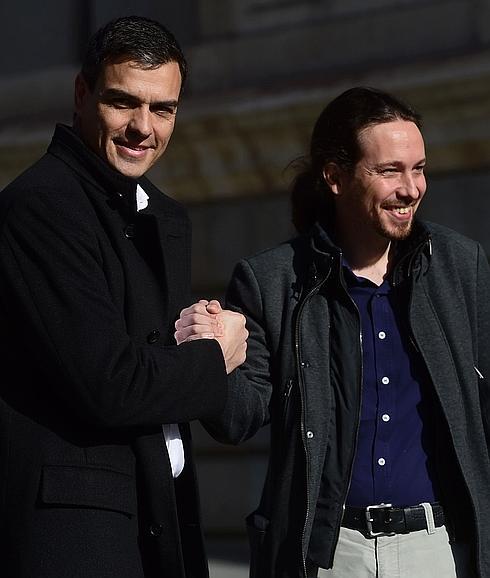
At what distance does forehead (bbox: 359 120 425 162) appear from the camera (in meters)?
3.17

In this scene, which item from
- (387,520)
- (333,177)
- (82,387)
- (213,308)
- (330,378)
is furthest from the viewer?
(333,177)

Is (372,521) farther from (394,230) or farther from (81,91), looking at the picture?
(81,91)

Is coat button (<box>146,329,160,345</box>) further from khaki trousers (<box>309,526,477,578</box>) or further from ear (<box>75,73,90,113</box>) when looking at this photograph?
khaki trousers (<box>309,526,477,578</box>)

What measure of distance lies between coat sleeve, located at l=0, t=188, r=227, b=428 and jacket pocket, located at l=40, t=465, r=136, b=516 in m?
0.11

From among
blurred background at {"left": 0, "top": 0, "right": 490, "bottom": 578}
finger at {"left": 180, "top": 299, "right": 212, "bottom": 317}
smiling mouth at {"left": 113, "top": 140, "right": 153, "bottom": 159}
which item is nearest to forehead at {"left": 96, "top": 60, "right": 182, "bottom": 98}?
smiling mouth at {"left": 113, "top": 140, "right": 153, "bottom": 159}

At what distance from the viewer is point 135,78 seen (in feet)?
8.06

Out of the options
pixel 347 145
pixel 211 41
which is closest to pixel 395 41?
pixel 211 41

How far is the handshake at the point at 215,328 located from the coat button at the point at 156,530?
36cm

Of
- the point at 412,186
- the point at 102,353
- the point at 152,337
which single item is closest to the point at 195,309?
the point at 152,337

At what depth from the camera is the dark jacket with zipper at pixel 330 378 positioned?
9.91ft

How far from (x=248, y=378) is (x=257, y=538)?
425mm

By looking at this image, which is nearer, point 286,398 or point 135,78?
point 135,78

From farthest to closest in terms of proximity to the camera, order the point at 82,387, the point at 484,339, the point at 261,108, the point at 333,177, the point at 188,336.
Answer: the point at 261,108, the point at 333,177, the point at 484,339, the point at 188,336, the point at 82,387

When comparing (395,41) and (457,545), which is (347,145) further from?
(395,41)
